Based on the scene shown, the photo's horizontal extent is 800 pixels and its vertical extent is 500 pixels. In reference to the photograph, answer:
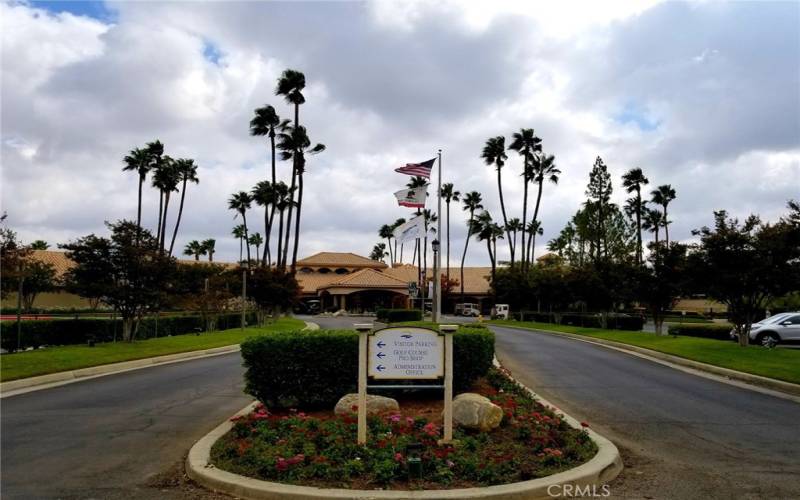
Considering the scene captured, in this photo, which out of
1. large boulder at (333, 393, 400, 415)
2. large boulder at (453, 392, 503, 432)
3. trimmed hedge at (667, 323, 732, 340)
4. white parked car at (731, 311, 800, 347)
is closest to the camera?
large boulder at (453, 392, 503, 432)

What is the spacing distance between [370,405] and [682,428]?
4638mm

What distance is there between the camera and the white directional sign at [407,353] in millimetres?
8039

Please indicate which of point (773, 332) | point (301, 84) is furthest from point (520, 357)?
point (301, 84)

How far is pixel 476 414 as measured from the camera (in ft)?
27.3

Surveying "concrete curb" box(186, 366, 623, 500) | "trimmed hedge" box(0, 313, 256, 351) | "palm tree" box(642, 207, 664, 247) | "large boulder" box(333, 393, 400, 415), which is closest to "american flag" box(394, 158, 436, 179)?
"trimmed hedge" box(0, 313, 256, 351)

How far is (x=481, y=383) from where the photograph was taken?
39.8 feet

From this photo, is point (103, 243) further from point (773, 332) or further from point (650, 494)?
point (773, 332)

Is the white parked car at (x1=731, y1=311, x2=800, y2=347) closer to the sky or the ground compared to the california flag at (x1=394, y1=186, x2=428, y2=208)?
closer to the ground

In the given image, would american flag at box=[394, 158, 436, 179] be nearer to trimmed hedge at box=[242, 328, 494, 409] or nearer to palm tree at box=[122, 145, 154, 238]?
trimmed hedge at box=[242, 328, 494, 409]

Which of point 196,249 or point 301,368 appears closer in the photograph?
point 301,368

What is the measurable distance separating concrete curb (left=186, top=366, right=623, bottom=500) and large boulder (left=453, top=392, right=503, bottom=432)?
154 centimetres

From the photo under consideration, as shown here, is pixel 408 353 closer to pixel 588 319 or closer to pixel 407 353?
pixel 407 353

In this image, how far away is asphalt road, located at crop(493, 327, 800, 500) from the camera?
6.70 m

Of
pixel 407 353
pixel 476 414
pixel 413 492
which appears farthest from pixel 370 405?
pixel 413 492
